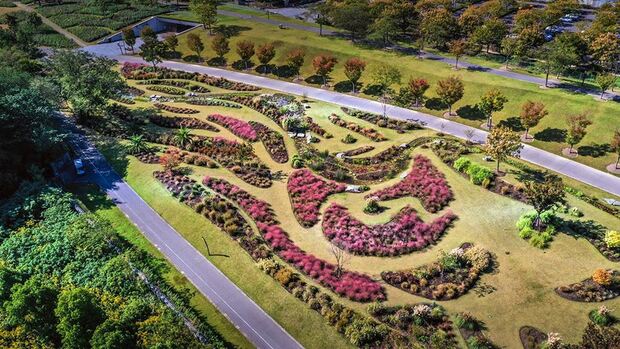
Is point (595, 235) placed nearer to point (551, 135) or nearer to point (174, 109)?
point (551, 135)

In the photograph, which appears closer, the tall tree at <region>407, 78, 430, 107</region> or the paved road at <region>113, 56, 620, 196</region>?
the paved road at <region>113, 56, 620, 196</region>

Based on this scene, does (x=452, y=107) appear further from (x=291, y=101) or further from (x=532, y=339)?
(x=532, y=339)

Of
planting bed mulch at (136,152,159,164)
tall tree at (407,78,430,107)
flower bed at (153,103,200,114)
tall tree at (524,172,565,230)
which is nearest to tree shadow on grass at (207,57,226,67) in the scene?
flower bed at (153,103,200,114)

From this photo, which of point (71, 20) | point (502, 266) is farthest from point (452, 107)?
point (71, 20)

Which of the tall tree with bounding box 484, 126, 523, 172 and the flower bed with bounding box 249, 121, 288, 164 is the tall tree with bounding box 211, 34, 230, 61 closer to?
the flower bed with bounding box 249, 121, 288, 164

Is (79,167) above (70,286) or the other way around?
above

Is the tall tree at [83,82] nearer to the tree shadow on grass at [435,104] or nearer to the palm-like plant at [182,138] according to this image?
the palm-like plant at [182,138]

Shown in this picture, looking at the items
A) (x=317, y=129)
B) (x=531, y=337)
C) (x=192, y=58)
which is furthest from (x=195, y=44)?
(x=531, y=337)
